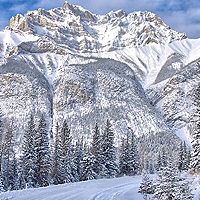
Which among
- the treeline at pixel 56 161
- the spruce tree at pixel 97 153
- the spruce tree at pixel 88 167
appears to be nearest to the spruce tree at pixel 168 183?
the treeline at pixel 56 161

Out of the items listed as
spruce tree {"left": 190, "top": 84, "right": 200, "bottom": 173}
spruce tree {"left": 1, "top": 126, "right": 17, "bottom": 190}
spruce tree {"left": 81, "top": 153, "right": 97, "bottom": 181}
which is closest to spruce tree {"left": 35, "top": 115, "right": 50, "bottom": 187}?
spruce tree {"left": 81, "top": 153, "right": 97, "bottom": 181}

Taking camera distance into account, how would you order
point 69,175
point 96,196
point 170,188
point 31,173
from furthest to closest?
point 69,175
point 31,173
point 96,196
point 170,188

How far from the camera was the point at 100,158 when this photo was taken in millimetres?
66250

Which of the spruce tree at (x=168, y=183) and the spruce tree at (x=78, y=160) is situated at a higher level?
the spruce tree at (x=78, y=160)

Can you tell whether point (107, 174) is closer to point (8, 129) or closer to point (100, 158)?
point (100, 158)

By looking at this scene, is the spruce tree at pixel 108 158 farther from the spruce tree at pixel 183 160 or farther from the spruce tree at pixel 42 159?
the spruce tree at pixel 183 160

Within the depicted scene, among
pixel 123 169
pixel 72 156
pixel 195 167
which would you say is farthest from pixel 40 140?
pixel 195 167

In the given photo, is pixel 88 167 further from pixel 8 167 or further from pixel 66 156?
pixel 8 167

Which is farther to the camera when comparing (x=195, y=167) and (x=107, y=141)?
(x=107, y=141)

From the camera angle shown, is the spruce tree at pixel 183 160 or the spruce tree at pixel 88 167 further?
the spruce tree at pixel 183 160

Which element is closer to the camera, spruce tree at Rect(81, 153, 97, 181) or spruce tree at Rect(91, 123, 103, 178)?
spruce tree at Rect(81, 153, 97, 181)

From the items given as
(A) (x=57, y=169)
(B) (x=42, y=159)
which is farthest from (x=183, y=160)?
(B) (x=42, y=159)

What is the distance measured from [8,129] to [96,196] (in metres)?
37.9

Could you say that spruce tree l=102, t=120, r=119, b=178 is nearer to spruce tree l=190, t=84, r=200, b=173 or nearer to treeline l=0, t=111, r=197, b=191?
treeline l=0, t=111, r=197, b=191
